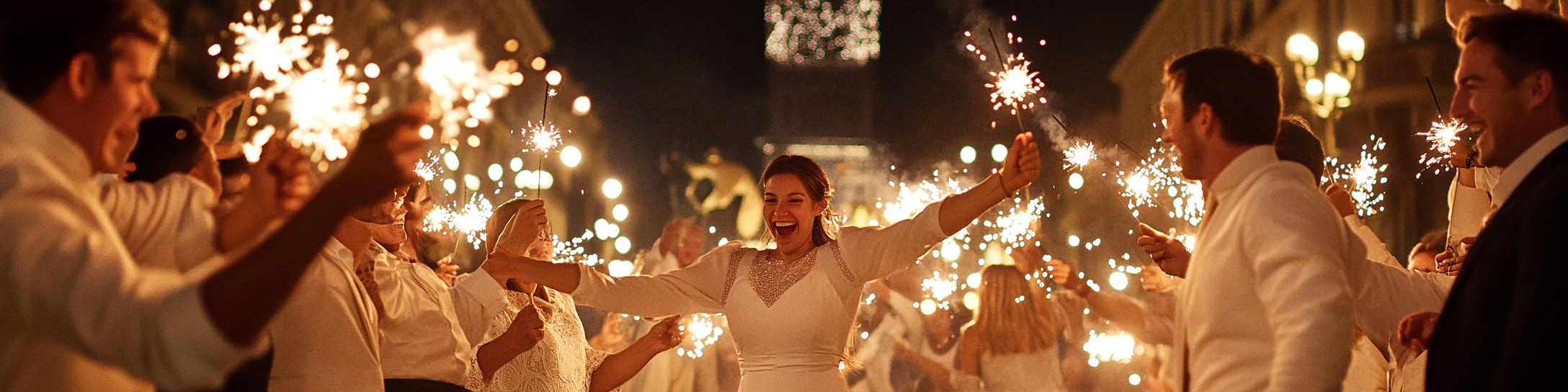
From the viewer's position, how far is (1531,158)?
2.19 metres

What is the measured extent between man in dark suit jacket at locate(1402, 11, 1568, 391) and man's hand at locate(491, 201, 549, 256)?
2.83 m

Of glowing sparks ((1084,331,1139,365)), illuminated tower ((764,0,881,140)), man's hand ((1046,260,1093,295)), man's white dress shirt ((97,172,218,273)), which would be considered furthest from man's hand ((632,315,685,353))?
illuminated tower ((764,0,881,140))

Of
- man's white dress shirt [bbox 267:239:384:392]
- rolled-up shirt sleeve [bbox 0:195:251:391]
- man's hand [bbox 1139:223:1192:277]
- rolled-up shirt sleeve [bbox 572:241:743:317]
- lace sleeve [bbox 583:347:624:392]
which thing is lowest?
lace sleeve [bbox 583:347:624:392]

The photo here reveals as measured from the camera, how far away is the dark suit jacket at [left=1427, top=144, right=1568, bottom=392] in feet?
5.99

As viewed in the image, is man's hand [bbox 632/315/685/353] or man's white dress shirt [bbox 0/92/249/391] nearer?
man's white dress shirt [bbox 0/92/249/391]

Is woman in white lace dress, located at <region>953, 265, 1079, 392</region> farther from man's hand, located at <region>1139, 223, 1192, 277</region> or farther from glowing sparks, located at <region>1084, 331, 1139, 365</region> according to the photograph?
man's hand, located at <region>1139, 223, 1192, 277</region>

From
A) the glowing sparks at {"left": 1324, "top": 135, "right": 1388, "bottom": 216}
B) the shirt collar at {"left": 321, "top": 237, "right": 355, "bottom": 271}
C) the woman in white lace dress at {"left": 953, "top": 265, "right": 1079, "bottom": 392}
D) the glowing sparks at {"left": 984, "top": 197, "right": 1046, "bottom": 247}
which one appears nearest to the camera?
the shirt collar at {"left": 321, "top": 237, "right": 355, "bottom": 271}

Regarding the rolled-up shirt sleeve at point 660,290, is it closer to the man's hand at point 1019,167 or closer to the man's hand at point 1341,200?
the man's hand at point 1019,167

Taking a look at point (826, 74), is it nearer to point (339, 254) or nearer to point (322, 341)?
point (339, 254)

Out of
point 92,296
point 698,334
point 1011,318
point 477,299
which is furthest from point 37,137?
point 698,334

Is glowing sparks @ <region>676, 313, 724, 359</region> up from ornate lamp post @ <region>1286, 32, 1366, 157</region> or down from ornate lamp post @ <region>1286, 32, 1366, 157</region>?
down

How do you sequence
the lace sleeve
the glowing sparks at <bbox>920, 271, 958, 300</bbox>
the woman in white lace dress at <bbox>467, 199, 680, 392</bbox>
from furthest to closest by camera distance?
1. the glowing sparks at <bbox>920, 271, 958, 300</bbox>
2. the lace sleeve
3. the woman in white lace dress at <bbox>467, 199, 680, 392</bbox>

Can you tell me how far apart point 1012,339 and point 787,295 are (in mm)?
3341

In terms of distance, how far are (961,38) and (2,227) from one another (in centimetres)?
1504
